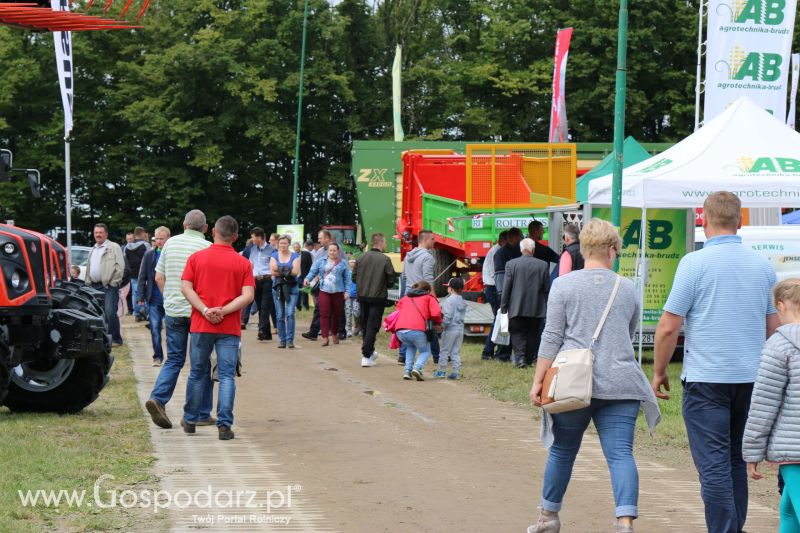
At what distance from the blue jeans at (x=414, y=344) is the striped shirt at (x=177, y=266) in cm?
438

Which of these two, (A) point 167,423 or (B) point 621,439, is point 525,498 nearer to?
(B) point 621,439

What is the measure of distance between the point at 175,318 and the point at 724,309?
19.5 ft

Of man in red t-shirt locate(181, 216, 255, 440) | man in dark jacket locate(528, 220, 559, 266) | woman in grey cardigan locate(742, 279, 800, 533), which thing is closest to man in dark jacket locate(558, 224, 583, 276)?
man in dark jacket locate(528, 220, 559, 266)

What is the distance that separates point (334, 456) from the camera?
9.66 metres

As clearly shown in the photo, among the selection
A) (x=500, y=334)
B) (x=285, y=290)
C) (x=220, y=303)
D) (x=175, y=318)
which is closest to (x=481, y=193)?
(x=285, y=290)

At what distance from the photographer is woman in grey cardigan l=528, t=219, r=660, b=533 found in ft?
21.1

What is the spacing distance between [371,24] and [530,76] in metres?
6.66

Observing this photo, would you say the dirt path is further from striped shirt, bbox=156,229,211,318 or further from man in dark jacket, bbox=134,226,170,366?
man in dark jacket, bbox=134,226,170,366

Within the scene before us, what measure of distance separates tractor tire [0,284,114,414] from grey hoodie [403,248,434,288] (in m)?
6.25

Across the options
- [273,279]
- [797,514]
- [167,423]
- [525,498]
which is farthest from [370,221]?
[797,514]

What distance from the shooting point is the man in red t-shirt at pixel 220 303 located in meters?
10.3

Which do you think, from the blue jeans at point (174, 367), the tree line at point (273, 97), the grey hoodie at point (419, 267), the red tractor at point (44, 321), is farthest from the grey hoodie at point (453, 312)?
the tree line at point (273, 97)

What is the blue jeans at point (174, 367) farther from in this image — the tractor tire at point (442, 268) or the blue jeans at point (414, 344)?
the tractor tire at point (442, 268)

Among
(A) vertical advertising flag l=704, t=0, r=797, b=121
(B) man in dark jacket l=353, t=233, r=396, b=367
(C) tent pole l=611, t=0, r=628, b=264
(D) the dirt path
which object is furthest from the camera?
(A) vertical advertising flag l=704, t=0, r=797, b=121
